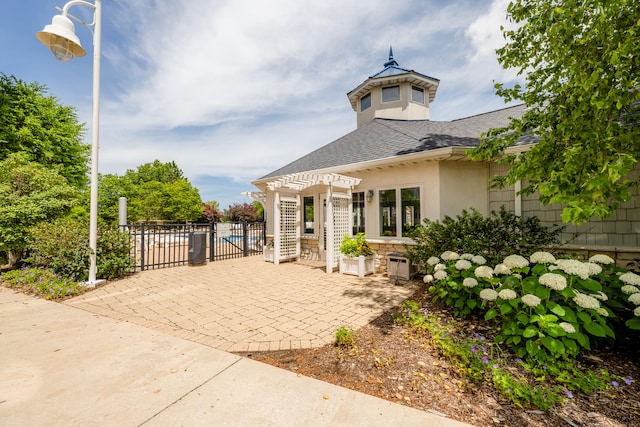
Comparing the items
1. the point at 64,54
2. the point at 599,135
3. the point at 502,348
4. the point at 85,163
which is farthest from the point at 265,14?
the point at 85,163

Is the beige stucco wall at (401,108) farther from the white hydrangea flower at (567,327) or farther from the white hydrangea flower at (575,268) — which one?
the white hydrangea flower at (567,327)

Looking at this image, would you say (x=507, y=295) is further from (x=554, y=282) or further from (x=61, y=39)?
(x=61, y=39)

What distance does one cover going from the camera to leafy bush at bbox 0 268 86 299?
215 inches

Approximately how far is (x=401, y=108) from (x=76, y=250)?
1269 centimetres

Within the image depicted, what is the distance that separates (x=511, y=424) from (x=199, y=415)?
2.47 m

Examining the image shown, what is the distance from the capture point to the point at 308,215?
10.5 metres

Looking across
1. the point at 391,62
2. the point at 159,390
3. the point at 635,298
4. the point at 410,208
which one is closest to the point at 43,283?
the point at 159,390

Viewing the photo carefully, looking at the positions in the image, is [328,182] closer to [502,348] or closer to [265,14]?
[265,14]

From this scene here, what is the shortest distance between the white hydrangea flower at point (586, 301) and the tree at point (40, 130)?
24978 mm

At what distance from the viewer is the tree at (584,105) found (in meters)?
2.98

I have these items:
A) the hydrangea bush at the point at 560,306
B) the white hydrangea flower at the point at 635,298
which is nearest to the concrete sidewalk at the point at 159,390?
the hydrangea bush at the point at 560,306

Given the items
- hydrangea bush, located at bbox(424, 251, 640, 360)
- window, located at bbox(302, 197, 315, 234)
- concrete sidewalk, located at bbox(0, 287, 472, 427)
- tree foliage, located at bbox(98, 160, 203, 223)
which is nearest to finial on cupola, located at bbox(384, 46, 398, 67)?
window, located at bbox(302, 197, 315, 234)

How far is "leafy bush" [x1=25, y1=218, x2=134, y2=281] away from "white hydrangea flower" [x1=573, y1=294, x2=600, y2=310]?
876 centimetres

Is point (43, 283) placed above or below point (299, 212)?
below
